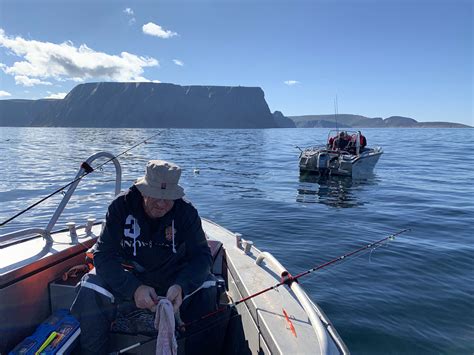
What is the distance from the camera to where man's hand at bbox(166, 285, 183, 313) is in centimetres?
289

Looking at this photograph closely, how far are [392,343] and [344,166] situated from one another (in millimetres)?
16351

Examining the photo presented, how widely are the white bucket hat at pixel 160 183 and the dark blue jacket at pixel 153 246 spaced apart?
26cm

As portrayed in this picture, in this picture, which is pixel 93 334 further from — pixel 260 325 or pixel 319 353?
pixel 319 353

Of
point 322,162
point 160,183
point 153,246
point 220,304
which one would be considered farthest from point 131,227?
point 322,162

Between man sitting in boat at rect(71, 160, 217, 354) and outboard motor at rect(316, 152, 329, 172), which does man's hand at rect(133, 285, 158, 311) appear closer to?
man sitting in boat at rect(71, 160, 217, 354)

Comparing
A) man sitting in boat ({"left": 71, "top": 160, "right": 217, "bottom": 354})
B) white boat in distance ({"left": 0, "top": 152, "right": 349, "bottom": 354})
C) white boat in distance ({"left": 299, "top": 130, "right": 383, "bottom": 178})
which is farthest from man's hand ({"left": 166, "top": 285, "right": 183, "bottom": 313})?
white boat in distance ({"left": 299, "top": 130, "right": 383, "bottom": 178})

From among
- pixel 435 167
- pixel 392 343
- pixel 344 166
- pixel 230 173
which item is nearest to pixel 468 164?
pixel 435 167

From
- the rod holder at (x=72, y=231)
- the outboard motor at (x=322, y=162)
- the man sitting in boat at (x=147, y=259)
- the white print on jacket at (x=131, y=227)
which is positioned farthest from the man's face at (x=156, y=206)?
the outboard motor at (x=322, y=162)

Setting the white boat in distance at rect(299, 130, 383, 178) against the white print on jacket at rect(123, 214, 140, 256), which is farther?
the white boat in distance at rect(299, 130, 383, 178)

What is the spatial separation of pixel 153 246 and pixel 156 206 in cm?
37

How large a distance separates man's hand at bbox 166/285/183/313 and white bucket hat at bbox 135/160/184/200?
28.0 inches

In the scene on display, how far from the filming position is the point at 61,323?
10.9 feet

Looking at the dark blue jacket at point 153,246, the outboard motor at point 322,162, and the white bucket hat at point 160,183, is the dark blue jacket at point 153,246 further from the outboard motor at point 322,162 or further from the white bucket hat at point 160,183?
the outboard motor at point 322,162

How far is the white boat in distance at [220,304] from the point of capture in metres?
2.72
